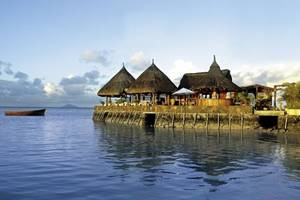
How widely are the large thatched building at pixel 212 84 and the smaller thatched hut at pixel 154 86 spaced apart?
7.49ft

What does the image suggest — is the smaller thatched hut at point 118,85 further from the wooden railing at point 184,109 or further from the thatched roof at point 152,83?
the thatched roof at point 152,83

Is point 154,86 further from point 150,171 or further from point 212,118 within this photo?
point 150,171

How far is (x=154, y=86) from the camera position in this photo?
5372cm

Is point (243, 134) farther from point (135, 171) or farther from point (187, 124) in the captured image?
point (135, 171)

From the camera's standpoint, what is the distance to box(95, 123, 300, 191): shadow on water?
1894 centimetres

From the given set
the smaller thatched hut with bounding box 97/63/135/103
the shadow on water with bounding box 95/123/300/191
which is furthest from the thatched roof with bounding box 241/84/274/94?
the shadow on water with bounding box 95/123/300/191

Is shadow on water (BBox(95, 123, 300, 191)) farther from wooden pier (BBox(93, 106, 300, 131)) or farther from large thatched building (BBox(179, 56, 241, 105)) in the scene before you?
large thatched building (BBox(179, 56, 241, 105))

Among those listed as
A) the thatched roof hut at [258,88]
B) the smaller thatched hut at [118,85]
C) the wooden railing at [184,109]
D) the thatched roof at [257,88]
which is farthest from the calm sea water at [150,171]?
the smaller thatched hut at [118,85]

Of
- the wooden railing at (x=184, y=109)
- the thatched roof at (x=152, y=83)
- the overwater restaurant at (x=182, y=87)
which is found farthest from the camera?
the thatched roof at (x=152, y=83)

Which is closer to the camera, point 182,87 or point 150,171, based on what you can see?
point 150,171

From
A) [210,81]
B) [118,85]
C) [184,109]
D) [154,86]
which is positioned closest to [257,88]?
[210,81]

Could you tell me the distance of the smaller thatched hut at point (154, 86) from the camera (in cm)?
5392

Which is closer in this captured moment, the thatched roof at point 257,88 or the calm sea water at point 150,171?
the calm sea water at point 150,171

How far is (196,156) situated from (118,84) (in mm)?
38469
